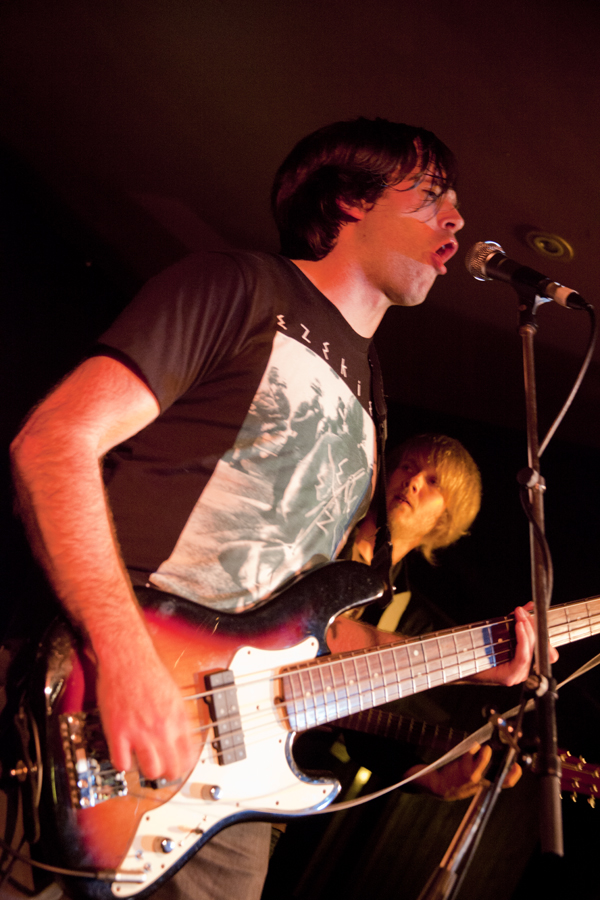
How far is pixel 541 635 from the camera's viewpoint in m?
1.30

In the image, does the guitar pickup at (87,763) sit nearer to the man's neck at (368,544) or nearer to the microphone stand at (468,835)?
the microphone stand at (468,835)

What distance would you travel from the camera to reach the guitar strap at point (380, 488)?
2072mm

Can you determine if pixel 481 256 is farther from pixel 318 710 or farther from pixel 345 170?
pixel 318 710

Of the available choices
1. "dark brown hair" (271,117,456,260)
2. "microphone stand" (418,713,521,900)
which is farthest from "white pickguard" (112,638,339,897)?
"dark brown hair" (271,117,456,260)

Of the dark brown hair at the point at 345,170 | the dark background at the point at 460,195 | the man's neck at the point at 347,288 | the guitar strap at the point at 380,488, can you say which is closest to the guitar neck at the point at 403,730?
the guitar strap at the point at 380,488

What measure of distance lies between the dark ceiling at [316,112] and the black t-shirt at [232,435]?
977 mm

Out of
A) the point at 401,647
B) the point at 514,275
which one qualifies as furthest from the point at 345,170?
the point at 401,647

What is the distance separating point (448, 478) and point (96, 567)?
2.42 m

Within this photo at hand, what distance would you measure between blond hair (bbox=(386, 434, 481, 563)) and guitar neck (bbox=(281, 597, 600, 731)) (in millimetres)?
1267

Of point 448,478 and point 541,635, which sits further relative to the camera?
point 448,478

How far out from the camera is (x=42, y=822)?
1.12 meters

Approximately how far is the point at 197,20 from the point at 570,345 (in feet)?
7.87

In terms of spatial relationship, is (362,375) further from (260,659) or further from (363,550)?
(363,550)

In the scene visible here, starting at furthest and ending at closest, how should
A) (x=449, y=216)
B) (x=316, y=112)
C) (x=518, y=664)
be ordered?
(x=316, y=112) < (x=449, y=216) < (x=518, y=664)
